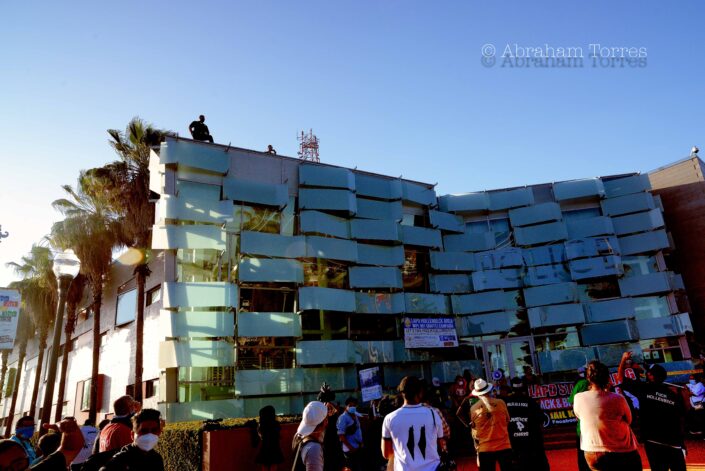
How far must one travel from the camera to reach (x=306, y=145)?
3366 cm

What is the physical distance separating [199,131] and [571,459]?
1877 cm

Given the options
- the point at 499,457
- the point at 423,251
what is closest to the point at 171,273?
the point at 423,251

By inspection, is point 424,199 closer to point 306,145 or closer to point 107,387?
point 306,145

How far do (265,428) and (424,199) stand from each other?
17246mm

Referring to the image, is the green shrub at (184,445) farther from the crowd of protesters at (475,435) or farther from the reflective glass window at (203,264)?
the reflective glass window at (203,264)

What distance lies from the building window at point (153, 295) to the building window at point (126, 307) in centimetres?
134

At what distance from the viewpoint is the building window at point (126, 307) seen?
74.5 ft

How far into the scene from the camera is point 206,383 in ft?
56.5

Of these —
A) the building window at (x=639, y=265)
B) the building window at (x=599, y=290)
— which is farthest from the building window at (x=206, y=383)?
the building window at (x=639, y=265)

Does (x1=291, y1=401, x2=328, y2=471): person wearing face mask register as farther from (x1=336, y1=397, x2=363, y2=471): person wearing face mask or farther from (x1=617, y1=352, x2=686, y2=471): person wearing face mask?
(x1=336, y1=397, x2=363, y2=471): person wearing face mask

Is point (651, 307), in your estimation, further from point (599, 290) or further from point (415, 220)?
point (415, 220)

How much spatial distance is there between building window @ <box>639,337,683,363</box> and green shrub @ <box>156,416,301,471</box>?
17.9 m

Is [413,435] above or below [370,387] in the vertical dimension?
below

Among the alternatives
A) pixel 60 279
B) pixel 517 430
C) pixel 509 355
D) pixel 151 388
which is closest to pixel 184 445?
pixel 60 279
